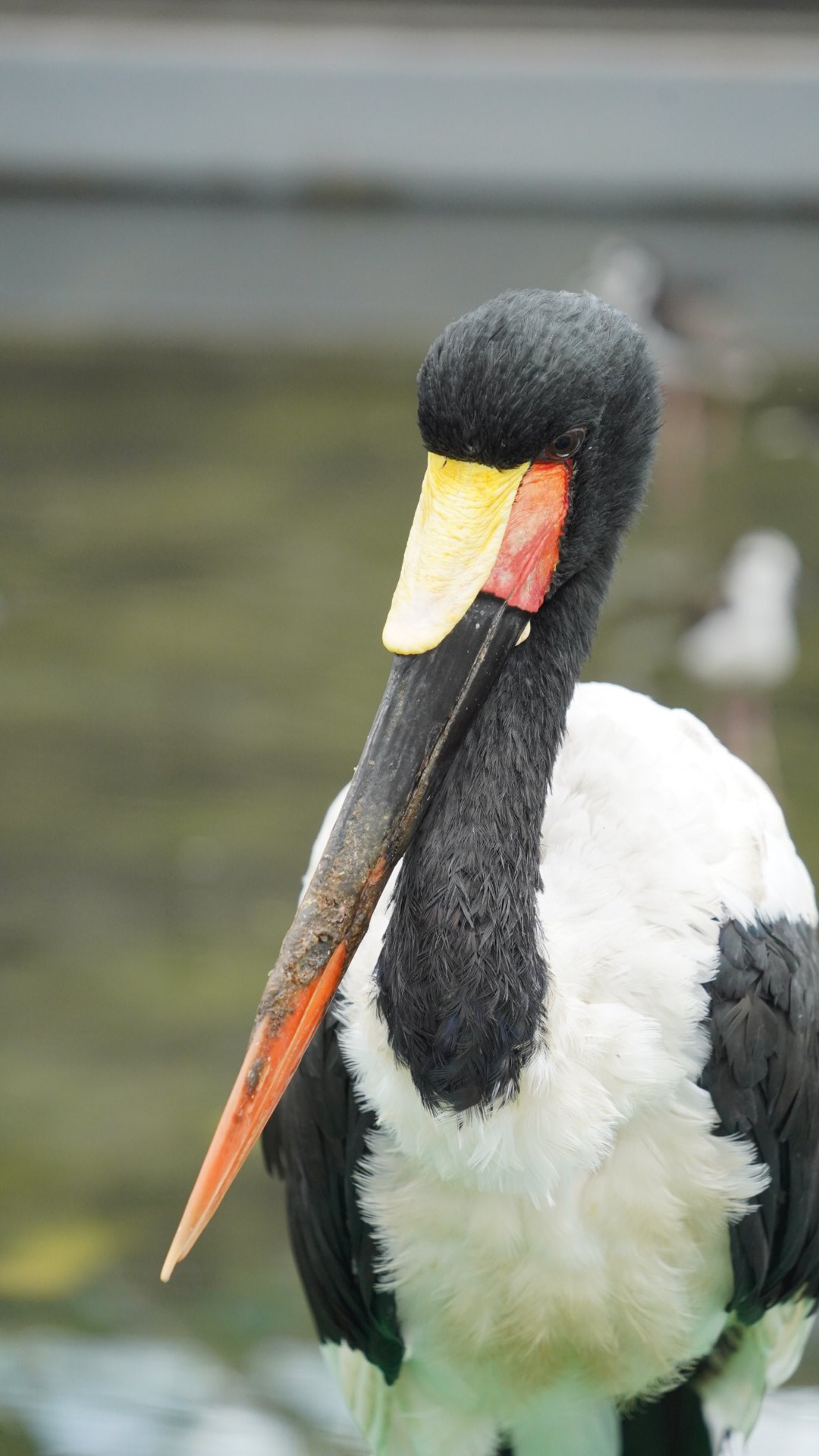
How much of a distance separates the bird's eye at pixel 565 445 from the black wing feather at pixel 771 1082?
0.67 meters

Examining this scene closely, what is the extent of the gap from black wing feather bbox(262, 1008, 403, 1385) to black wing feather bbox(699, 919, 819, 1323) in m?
0.48

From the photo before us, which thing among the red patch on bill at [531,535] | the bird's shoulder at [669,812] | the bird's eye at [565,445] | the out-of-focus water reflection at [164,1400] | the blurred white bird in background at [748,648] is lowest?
the out-of-focus water reflection at [164,1400]

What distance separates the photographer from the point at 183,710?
20.7 feet

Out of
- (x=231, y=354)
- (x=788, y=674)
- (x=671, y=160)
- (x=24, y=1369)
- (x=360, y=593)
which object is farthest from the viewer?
(x=671, y=160)

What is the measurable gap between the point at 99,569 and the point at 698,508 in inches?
108

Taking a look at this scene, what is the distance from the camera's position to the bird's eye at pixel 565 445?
2195mm

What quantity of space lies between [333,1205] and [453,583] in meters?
1.01

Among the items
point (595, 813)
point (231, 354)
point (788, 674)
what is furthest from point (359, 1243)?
point (231, 354)

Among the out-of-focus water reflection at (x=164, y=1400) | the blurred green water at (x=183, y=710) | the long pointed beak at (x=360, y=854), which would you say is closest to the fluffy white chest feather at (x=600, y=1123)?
the long pointed beak at (x=360, y=854)

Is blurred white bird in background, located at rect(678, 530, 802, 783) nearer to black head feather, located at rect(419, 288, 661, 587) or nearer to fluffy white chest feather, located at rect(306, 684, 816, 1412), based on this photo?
fluffy white chest feather, located at rect(306, 684, 816, 1412)

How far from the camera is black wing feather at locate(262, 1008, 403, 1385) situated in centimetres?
256

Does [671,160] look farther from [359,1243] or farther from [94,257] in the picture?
[359,1243]

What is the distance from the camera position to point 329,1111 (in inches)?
102

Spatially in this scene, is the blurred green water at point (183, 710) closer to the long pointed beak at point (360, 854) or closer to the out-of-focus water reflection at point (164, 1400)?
the out-of-focus water reflection at point (164, 1400)
